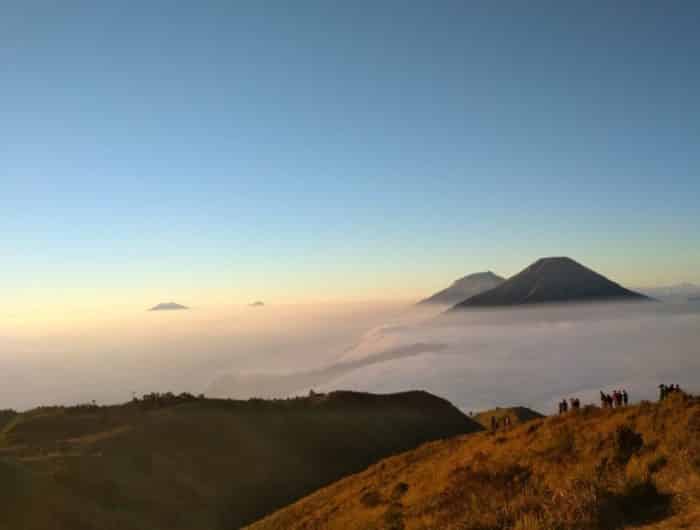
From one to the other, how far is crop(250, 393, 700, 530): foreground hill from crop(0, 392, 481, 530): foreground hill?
350 inches

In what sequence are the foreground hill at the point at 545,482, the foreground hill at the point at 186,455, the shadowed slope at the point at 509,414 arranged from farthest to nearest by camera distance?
the shadowed slope at the point at 509,414 → the foreground hill at the point at 186,455 → the foreground hill at the point at 545,482

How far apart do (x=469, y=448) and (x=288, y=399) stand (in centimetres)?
4120

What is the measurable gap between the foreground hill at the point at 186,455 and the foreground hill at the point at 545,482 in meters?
8.88

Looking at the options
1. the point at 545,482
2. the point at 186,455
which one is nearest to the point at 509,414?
the point at 186,455

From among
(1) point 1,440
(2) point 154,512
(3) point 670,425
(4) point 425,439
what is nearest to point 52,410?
(1) point 1,440

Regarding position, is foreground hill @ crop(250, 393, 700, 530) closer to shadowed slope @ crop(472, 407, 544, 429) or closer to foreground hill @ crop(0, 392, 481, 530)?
foreground hill @ crop(0, 392, 481, 530)

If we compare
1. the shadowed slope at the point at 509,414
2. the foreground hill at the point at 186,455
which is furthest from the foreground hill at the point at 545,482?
the shadowed slope at the point at 509,414

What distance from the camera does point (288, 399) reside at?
62781mm

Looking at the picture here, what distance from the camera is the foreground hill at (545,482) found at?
11273 millimetres

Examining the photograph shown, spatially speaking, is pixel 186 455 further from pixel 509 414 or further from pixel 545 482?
pixel 509 414

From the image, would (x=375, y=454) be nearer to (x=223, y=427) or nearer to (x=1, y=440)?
(x=223, y=427)

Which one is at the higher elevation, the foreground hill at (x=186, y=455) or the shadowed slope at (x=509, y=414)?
the foreground hill at (x=186, y=455)

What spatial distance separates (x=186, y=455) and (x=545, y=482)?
31.3 m

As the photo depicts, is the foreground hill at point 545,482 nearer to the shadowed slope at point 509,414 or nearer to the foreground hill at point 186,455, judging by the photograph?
the foreground hill at point 186,455
